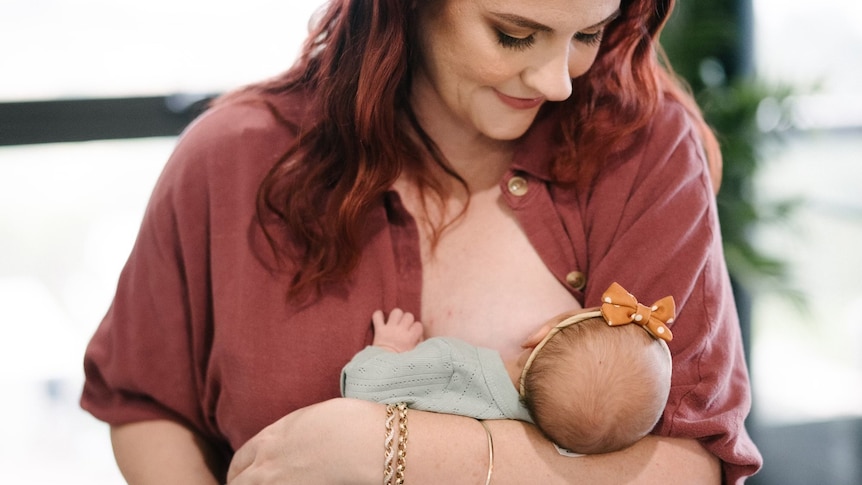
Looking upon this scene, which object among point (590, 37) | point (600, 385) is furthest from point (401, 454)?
point (590, 37)

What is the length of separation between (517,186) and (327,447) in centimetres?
62

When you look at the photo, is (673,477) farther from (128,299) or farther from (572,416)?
(128,299)

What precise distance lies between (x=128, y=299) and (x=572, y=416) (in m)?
0.87

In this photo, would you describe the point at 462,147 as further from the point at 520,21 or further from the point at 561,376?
the point at 561,376

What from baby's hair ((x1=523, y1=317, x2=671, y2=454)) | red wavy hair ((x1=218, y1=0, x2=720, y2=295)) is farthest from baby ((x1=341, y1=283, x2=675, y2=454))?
red wavy hair ((x1=218, y1=0, x2=720, y2=295))

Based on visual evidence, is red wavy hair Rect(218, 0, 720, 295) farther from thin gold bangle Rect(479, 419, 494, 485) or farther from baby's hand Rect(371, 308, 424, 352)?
thin gold bangle Rect(479, 419, 494, 485)

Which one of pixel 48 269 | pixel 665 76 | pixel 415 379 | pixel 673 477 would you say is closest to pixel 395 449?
pixel 415 379

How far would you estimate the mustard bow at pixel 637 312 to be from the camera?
1316 millimetres

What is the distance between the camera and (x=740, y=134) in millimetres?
2801

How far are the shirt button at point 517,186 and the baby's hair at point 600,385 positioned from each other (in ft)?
1.19

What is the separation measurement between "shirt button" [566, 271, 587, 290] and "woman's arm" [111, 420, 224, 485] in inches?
31.1

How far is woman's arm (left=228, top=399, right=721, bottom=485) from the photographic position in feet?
4.46

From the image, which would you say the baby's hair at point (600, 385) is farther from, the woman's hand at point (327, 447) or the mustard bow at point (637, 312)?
the woman's hand at point (327, 447)

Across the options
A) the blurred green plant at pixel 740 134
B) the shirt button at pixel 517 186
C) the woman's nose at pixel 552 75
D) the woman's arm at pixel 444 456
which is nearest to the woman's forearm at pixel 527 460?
the woman's arm at pixel 444 456
